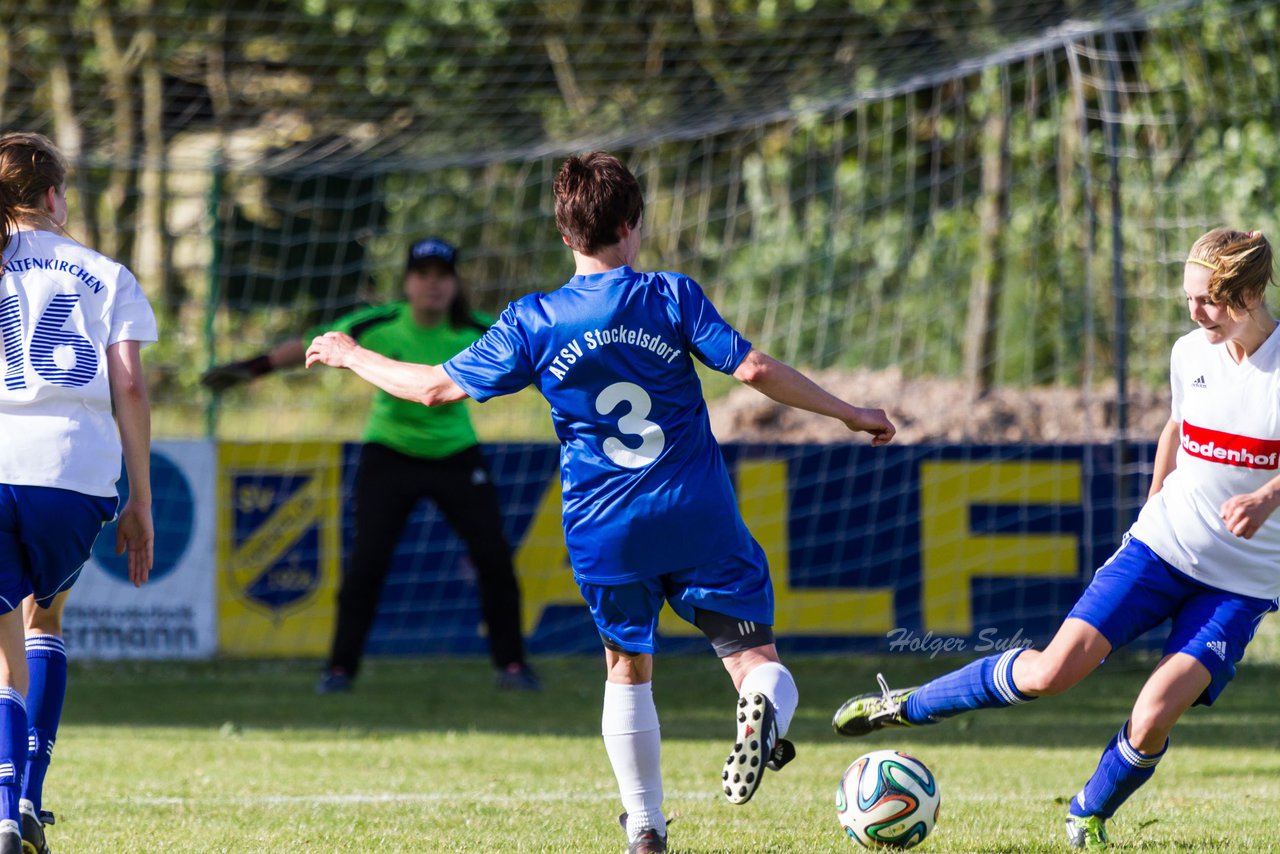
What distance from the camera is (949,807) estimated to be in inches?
205

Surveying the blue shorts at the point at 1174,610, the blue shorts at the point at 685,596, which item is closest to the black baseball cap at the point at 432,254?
the blue shorts at the point at 685,596

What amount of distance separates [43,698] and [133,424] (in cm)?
83

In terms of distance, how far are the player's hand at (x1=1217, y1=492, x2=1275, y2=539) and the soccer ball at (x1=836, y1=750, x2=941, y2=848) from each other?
3.54ft

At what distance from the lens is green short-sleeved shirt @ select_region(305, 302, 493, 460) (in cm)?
829

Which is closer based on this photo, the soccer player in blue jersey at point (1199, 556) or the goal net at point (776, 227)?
the soccer player in blue jersey at point (1199, 556)

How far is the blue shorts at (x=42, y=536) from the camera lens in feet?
12.8

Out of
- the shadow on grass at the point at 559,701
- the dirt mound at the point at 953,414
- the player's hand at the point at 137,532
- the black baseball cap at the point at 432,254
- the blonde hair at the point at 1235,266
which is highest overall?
the blonde hair at the point at 1235,266

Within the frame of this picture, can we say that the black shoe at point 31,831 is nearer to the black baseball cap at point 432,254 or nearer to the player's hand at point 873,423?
the player's hand at point 873,423

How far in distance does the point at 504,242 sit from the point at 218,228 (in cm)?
728

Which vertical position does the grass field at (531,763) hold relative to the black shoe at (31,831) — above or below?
below

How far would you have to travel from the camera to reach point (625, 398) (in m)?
4.09

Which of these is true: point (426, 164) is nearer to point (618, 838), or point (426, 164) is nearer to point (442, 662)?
point (442, 662)

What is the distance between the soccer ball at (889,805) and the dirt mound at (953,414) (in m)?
7.80

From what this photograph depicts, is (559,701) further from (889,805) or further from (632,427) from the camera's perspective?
(632,427)
